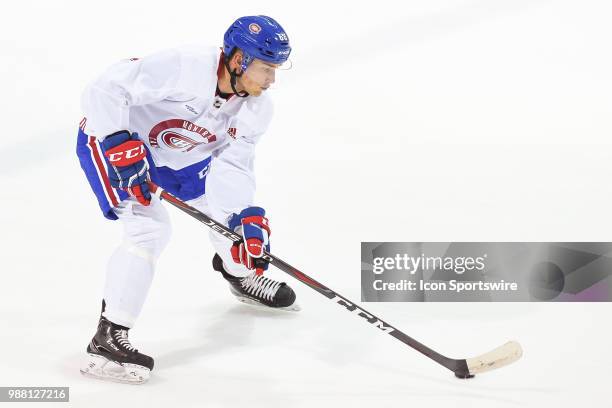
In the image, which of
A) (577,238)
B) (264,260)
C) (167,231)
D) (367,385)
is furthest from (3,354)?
(577,238)

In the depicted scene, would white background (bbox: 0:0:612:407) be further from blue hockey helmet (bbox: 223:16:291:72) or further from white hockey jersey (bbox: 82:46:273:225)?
blue hockey helmet (bbox: 223:16:291:72)

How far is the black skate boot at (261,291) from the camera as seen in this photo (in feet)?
11.7

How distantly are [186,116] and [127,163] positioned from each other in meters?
0.34

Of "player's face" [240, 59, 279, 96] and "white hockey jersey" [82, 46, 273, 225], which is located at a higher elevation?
"player's face" [240, 59, 279, 96]

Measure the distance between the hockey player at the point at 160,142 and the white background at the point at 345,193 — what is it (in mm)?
217

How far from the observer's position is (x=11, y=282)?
3736 mm

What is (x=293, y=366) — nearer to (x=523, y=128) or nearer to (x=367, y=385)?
(x=367, y=385)

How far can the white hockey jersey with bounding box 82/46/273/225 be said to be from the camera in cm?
295

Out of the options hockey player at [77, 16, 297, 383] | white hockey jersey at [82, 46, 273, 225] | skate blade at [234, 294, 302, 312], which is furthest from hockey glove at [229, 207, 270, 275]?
skate blade at [234, 294, 302, 312]

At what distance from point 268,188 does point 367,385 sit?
194 centimetres

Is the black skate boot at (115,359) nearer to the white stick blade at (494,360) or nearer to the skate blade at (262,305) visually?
the skate blade at (262,305)

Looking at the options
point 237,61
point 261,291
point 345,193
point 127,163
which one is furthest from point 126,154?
point 345,193

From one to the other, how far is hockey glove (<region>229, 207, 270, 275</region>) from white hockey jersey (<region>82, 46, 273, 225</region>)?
146 mm

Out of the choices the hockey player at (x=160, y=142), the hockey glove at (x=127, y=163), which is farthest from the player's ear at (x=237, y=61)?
the hockey glove at (x=127, y=163)
